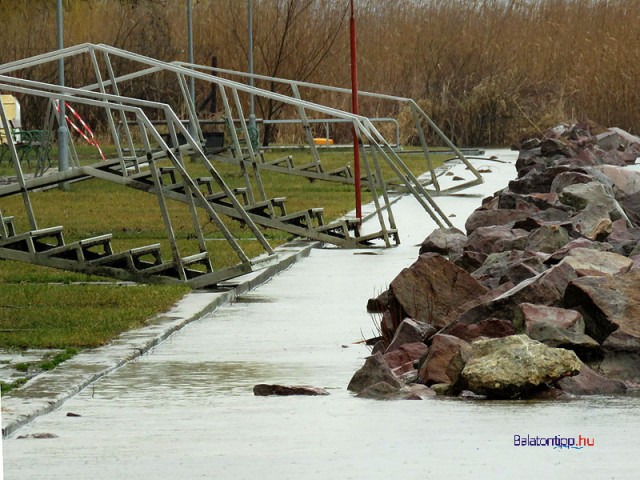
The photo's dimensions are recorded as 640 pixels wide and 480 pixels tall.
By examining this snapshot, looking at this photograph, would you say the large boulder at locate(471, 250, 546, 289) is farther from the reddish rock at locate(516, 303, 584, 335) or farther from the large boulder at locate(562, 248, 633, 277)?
the reddish rock at locate(516, 303, 584, 335)

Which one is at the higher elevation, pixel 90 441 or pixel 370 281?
pixel 90 441

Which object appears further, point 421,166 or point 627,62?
point 627,62

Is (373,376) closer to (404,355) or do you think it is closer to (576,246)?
(404,355)

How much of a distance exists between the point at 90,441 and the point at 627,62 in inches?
1607

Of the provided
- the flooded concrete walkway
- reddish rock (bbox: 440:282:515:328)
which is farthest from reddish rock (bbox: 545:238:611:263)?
the flooded concrete walkway

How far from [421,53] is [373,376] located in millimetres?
41818

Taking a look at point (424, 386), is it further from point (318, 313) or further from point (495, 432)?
point (318, 313)

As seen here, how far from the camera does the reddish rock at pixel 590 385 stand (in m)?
9.41

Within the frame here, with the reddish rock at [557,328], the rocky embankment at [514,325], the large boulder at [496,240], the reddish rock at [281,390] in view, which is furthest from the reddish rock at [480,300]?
the large boulder at [496,240]

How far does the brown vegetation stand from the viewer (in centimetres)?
4800

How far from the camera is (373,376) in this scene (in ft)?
31.6

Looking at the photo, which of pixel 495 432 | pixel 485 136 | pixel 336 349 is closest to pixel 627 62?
pixel 485 136

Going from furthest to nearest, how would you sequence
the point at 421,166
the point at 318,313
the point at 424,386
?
the point at 421,166
the point at 318,313
the point at 424,386

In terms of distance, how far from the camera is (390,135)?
46969 millimetres
